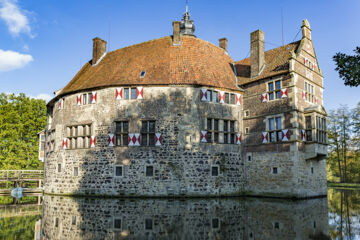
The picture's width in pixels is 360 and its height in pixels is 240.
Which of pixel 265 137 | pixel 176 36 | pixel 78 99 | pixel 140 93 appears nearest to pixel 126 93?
pixel 140 93

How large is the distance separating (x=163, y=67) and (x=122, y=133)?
493 cm

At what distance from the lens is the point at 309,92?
20094mm

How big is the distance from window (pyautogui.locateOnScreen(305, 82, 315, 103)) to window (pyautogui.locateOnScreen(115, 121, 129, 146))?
11226 mm

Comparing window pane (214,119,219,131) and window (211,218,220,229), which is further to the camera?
window pane (214,119,219,131)

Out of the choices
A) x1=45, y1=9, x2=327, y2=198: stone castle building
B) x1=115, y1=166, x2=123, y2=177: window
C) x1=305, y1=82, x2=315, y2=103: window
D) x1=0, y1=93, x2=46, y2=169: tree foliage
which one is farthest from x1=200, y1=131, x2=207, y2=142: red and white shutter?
x1=0, y1=93, x2=46, y2=169: tree foliage

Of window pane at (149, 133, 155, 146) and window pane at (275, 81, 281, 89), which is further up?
window pane at (275, 81, 281, 89)

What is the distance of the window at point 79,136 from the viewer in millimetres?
20000

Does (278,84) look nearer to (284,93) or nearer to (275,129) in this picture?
(284,93)

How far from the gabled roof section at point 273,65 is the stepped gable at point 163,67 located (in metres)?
0.68

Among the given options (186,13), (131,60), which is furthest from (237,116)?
(186,13)

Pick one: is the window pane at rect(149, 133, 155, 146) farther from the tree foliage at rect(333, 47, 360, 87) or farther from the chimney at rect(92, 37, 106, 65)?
the tree foliage at rect(333, 47, 360, 87)

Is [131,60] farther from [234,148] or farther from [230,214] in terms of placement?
[230,214]

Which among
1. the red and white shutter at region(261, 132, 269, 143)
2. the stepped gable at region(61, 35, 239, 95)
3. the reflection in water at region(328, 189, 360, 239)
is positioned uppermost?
the stepped gable at region(61, 35, 239, 95)

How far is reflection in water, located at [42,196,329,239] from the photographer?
27.6 feet
